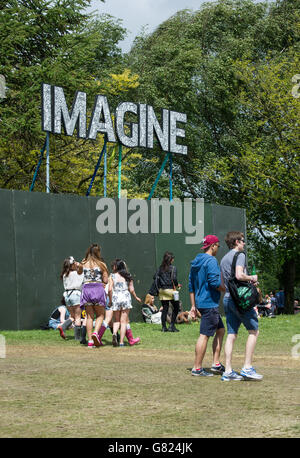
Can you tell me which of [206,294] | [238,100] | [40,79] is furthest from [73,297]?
[238,100]

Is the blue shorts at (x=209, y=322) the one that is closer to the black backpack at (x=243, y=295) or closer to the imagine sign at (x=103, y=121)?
the black backpack at (x=243, y=295)

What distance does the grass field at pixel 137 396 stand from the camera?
6133 millimetres

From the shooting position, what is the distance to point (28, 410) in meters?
6.94

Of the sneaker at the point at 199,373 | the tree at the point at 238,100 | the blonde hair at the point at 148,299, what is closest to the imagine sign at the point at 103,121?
the blonde hair at the point at 148,299

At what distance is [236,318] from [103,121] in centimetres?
1373

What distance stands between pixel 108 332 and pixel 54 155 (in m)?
16.6

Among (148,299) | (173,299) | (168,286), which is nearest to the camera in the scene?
(173,299)

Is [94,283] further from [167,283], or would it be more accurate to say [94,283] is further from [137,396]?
[137,396]

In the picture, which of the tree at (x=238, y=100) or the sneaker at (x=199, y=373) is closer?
the sneaker at (x=199, y=373)

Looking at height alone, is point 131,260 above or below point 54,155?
below

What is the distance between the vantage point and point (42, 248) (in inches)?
682

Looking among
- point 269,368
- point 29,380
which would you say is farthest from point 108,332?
point 29,380

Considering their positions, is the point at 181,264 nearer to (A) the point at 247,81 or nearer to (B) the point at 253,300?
(B) the point at 253,300

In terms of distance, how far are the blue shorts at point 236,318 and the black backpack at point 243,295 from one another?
8cm
